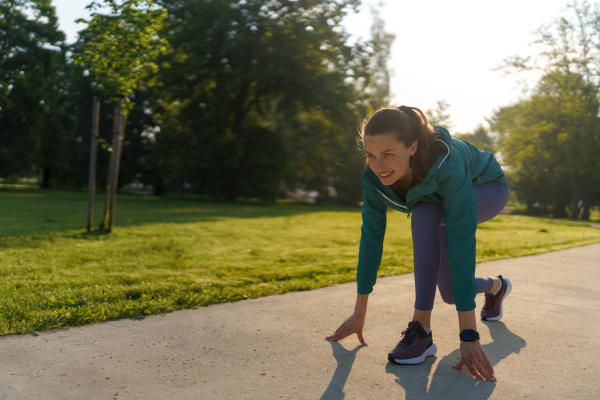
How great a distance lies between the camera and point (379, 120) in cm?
250

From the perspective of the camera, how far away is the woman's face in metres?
2.47

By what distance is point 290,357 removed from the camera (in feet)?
8.71

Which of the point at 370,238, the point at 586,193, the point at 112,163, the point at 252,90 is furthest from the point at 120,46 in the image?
the point at 586,193

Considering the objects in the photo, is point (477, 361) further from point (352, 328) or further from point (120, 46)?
point (120, 46)

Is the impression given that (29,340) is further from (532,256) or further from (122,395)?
(532,256)

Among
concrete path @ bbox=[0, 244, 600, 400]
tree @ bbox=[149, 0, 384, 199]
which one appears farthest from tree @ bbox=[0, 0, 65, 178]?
concrete path @ bbox=[0, 244, 600, 400]

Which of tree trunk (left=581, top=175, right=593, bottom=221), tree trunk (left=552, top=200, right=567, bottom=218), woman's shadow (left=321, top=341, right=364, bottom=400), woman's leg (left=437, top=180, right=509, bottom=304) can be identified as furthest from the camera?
tree trunk (left=552, top=200, right=567, bottom=218)

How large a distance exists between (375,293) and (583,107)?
33656 mm

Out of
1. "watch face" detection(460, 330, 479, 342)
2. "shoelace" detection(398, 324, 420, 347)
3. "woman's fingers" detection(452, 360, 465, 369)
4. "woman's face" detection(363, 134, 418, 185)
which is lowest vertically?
"woman's fingers" detection(452, 360, 465, 369)

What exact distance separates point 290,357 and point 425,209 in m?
1.12

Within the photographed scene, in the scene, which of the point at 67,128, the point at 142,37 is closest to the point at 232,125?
the point at 67,128

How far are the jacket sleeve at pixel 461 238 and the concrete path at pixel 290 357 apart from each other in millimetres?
422

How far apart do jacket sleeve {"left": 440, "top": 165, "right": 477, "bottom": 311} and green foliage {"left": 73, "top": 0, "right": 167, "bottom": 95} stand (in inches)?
278

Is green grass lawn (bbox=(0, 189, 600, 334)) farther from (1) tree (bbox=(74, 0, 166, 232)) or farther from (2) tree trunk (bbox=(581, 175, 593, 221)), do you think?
(2) tree trunk (bbox=(581, 175, 593, 221))
